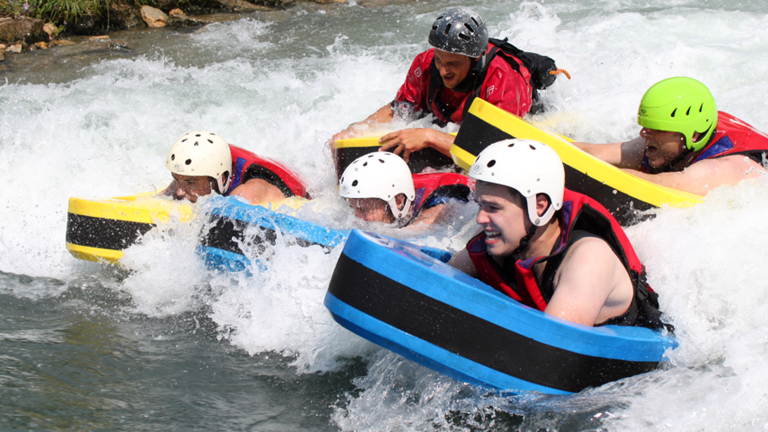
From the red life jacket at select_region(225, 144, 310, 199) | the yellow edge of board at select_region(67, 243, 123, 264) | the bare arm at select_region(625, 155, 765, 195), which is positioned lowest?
the yellow edge of board at select_region(67, 243, 123, 264)

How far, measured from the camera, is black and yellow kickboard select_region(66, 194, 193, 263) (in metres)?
3.96

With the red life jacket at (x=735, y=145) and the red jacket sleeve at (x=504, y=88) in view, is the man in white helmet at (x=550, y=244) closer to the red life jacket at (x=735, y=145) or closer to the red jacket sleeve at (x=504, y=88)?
the red life jacket at (x=735, y=145)

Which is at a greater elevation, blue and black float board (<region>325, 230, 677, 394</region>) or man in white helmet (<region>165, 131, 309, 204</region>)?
blue and black float board (<region>325, 230, 677, 394</region>)

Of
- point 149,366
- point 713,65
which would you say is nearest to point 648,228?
point 149,366

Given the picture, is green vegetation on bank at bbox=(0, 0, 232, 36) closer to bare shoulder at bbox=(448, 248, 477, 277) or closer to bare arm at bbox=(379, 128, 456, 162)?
bare arm at bbox=(379, 128, 456, 162)

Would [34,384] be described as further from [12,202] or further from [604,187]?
[12,202]

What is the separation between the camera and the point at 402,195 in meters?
4.11

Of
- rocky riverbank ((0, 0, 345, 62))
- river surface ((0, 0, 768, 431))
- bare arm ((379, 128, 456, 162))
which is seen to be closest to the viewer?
river surface ((0, 0, 768, 431))

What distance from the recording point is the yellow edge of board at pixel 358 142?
468cm

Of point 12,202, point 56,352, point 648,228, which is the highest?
point 648,228

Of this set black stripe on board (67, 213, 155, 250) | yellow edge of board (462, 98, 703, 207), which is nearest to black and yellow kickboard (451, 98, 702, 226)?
yellow edge of board (462, 98, 703, 207)

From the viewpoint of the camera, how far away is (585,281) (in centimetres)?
249

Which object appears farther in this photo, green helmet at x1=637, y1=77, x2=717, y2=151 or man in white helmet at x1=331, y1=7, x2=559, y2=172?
man in white helmet at x1=331, y1=7, x2=559, y2=172

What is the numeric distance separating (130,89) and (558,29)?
221 inches
